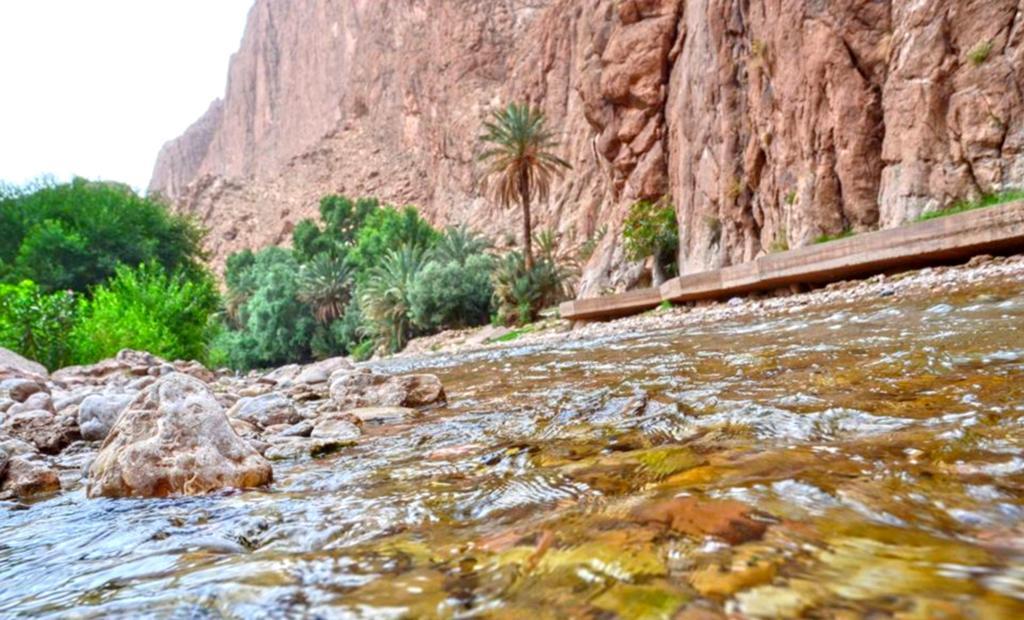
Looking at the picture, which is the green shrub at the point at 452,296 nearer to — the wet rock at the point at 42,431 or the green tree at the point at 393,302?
the green tree at the point at 393,302

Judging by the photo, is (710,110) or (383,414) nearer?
(383,414)

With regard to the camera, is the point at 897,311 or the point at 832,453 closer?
the point at 832,453

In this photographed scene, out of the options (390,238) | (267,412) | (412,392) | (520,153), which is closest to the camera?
(267,412)

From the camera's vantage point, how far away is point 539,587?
1194 mm

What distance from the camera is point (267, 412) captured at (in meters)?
4.80

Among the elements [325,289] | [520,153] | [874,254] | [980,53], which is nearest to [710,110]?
[520,153]

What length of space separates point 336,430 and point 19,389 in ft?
16.4

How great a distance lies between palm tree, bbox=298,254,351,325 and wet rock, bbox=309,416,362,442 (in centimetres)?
3787

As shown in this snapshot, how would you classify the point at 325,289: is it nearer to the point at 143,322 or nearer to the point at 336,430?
the point at 143,322

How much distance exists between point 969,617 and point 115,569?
5.79ft

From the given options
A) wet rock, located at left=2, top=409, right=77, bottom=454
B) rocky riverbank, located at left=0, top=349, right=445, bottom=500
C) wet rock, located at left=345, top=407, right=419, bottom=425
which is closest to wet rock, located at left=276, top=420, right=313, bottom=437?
rocky riverbank, located at left=0, top=349, right=445, bottom=500

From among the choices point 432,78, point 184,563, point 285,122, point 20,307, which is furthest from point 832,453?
point 285,122

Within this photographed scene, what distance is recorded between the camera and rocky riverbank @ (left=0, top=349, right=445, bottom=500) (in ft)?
8.47

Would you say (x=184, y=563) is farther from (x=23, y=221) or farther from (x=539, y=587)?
(x=23, y=221)
